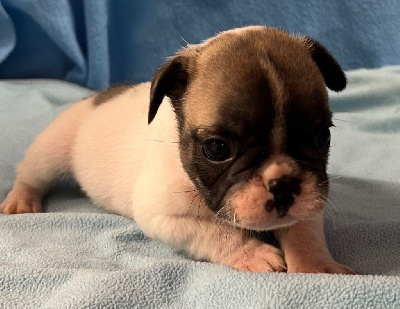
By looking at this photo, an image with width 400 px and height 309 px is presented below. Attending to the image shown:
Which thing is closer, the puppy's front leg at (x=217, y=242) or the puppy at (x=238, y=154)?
the puppy at (x=238, y=154)

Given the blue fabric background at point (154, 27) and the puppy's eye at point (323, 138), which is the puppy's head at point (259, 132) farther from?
the blue fabric background at point (154, 27)

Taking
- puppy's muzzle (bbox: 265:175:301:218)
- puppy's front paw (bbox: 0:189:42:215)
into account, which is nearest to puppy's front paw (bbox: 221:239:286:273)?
puppy's muzzle (bbox: 265:175:301:218)

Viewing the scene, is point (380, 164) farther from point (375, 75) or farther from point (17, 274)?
point (17, 274)

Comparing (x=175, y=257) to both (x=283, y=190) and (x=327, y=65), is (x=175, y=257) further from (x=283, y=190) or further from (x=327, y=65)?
(x=327, y=65)

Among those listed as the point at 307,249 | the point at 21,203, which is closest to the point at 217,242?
the point at 307,249

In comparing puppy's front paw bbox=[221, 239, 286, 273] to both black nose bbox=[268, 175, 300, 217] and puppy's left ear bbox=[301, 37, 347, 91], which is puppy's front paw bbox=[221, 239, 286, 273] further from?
puppy's left ear bbox=[301, 37, 347, 91]

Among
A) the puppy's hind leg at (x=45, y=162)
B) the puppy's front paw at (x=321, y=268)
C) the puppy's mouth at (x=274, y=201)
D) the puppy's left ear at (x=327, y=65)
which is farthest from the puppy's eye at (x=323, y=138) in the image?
the puppy's hind leg at (x=45, y=162)

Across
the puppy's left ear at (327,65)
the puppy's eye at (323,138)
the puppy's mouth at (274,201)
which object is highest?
the puppy's left ear at (327,65)
